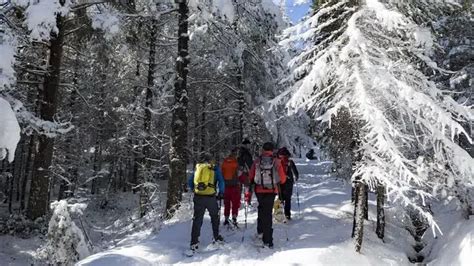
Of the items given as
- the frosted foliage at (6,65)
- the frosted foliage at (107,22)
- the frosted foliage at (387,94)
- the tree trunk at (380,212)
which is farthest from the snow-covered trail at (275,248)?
the frosted foliage at (107,22)

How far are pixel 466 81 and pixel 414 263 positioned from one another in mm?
8351

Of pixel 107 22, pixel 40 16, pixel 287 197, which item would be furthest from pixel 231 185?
pixel 40 16

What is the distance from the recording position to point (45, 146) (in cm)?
1367

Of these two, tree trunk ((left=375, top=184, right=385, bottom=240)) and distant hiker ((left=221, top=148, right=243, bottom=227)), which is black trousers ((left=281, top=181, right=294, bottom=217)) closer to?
distant hiker ((left=221, top=148, right=243, bottom=227))

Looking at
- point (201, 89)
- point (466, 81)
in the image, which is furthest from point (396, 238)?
point (201, 89)

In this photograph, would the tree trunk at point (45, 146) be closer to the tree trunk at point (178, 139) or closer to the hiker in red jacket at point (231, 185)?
the tree trunk at point (178, 139)

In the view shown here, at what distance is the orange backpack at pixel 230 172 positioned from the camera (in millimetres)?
11211

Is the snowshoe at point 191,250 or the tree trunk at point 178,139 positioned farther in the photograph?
the tree trunk at point 178,139

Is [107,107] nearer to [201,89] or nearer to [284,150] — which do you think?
[201,89]

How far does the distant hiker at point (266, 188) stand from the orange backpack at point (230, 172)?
116 centimetres

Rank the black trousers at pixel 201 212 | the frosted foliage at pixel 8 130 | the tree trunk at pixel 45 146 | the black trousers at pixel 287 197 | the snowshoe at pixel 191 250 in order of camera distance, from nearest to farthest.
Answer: the frosted foliage at pixel 8 130 < the snowshoe at pixel 191 250 < the black trousers at pixel 201 212 < the black trousers at pixel 287 197 < the tree trunk at pixel 45 146

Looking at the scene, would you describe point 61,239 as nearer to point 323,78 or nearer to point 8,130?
point 8,130

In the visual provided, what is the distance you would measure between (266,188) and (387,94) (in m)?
3.22

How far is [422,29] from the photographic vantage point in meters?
8.97
